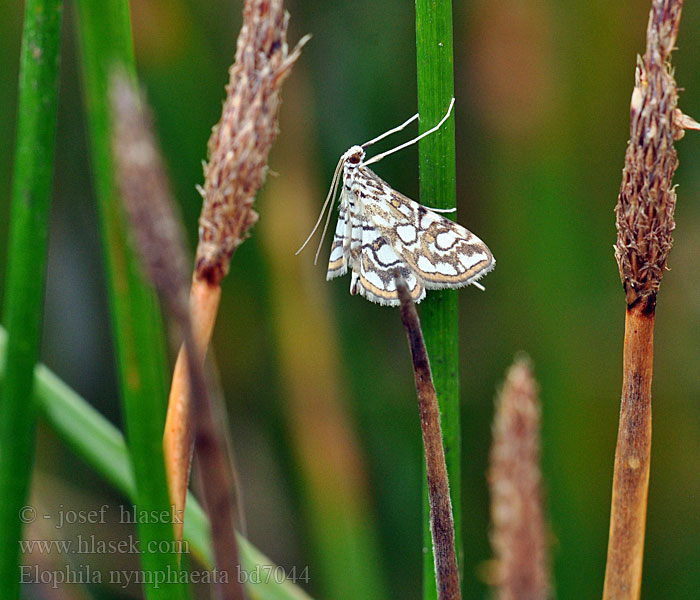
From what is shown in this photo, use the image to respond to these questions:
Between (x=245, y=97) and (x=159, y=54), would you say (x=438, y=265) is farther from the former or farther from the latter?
(x=159, y=54)

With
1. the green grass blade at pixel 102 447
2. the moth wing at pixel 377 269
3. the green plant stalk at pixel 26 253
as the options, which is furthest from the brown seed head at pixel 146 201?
the moth wing at pixel 377 269

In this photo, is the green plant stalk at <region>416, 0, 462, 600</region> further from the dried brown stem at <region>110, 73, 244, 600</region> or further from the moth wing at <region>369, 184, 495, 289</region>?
the dried brown stem at <region>110, 73, 244, 600</region>

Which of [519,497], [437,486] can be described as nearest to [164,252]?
[519,497]

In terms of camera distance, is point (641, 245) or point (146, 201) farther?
point (641, 245)

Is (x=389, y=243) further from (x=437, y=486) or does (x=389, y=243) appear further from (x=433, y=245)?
(x=437, y=486)

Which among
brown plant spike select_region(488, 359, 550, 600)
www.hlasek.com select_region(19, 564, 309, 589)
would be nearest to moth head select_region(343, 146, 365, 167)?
www.hlasek.com select_region(19, 564, 309, 589)

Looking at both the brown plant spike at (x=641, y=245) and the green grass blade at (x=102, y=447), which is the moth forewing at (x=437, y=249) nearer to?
the brown plant spike at (x=641, y=245)

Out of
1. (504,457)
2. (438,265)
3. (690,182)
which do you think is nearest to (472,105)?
(690,182)
